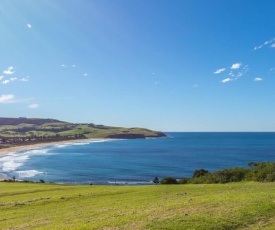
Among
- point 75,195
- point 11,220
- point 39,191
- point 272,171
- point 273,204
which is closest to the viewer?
point 273,204

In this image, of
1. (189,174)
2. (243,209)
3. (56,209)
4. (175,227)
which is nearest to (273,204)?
(243,209)

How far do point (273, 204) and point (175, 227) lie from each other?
8.02 m

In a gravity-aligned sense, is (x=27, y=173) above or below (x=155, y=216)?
below

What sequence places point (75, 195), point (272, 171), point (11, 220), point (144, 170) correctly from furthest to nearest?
point (144, 170)
point (272, 171)
point (75, 195)
point (11, 220)

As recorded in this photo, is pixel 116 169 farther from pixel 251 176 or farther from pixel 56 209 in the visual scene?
pixel 56 209

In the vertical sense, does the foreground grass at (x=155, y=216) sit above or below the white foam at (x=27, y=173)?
above

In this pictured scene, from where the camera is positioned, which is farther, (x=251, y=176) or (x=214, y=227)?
(x=251, y=176)

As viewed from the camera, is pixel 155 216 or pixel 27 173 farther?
pixel 27 173

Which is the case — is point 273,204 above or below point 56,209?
above

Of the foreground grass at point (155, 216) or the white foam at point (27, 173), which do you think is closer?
the foreground grass at point (155, 216)

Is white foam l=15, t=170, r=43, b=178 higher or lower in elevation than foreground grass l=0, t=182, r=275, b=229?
lower

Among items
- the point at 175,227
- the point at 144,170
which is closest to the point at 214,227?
the point at 175,227

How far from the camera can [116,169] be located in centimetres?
9975

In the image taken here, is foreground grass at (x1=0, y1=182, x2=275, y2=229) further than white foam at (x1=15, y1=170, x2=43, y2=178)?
No
